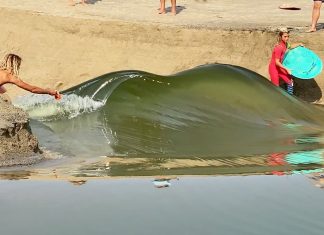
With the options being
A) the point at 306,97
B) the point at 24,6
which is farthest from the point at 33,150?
the point at 24,6

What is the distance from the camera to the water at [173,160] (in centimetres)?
444

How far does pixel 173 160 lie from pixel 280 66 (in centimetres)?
457

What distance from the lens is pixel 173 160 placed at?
673cm

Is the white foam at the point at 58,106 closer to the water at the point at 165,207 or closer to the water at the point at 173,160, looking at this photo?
the water at the point at 173,160

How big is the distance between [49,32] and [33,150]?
7.88 metres

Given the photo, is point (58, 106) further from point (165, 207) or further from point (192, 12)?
point (192, 12)

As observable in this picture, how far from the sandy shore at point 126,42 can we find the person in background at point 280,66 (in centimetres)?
88

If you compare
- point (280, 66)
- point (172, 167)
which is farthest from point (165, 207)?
point (280, 66)

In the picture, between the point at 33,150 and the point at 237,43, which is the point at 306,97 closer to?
the point at 237,43

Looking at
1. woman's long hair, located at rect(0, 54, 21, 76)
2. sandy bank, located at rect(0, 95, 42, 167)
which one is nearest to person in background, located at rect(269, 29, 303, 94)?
woman's long hair, located at rect(0, 54, 21, 76)

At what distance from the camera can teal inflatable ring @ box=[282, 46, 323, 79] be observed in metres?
11.1

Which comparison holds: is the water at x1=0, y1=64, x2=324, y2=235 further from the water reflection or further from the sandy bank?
the sandy bank

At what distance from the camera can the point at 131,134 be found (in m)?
8.03

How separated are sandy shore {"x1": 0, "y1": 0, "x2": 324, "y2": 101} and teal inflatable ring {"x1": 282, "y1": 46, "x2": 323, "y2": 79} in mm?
435
